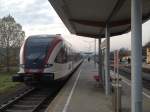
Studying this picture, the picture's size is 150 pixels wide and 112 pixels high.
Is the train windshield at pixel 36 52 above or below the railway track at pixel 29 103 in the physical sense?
above

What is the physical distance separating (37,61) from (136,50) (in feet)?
38.2

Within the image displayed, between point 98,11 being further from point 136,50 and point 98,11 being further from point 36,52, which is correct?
point 36,52

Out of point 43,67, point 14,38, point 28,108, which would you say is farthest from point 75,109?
point 14,38

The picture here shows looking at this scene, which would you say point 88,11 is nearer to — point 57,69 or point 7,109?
point 7,109

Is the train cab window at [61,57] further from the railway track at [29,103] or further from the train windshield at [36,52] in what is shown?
the railway track at [29,103]

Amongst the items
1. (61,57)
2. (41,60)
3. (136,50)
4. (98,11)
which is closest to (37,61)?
(41,60)

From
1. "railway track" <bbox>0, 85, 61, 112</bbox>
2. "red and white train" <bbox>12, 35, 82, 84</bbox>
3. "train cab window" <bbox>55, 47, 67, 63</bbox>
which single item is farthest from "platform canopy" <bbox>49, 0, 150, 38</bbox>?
"railway track" <bbox>0, 85, 61, 112</bbox>

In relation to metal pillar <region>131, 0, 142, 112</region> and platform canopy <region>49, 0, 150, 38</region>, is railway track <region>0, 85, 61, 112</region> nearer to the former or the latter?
platform canopy <region>49, 0, 150, 38</region>

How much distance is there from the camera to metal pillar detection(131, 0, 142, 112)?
8.88 m

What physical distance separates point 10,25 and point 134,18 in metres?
42.0

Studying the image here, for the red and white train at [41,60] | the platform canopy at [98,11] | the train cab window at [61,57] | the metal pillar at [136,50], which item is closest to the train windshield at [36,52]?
the red and white train at [41,60]

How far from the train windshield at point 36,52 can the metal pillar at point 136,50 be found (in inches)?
450

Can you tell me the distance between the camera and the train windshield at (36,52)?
66.3 feet

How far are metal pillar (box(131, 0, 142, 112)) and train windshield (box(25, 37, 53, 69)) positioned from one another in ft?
37.5
